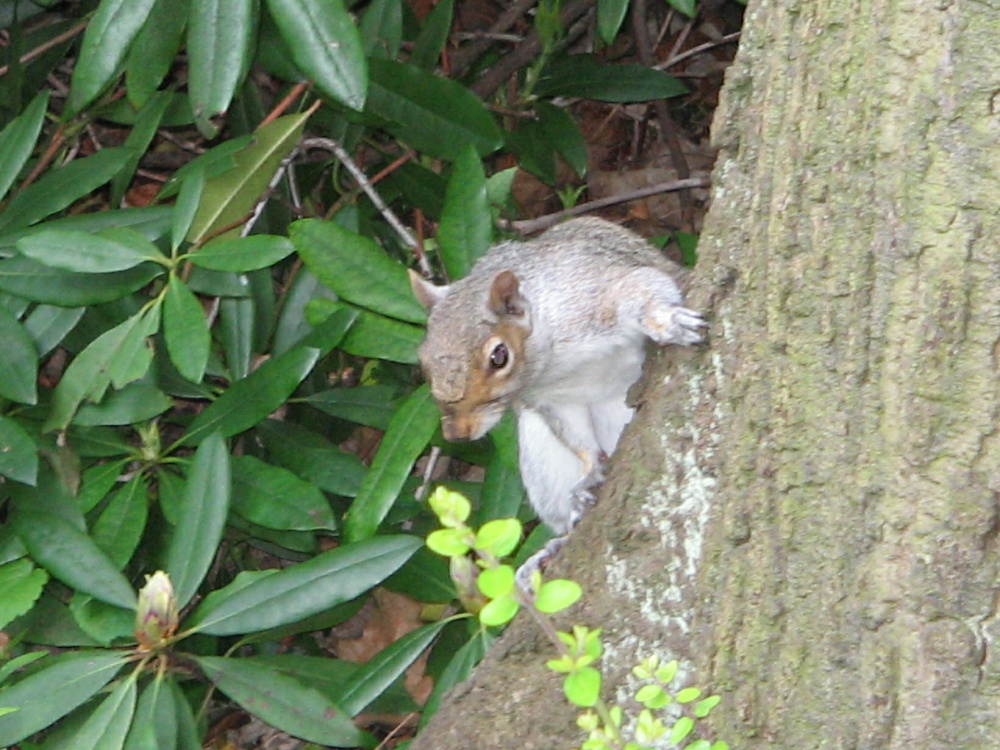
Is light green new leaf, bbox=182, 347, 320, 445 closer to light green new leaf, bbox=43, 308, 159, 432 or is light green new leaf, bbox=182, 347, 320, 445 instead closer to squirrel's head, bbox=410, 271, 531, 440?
light green new leaf, bbox=43, 308, 159, 432

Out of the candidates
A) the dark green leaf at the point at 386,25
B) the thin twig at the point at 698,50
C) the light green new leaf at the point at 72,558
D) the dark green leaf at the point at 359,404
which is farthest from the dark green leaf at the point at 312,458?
the thin twig at the point at 698,50

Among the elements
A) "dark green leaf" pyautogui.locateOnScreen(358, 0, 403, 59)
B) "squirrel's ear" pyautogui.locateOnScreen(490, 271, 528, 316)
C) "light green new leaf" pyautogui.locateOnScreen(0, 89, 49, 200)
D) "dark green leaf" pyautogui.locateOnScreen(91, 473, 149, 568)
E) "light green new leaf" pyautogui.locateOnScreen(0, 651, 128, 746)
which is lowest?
"dark green leaf" pyautogui.locateOnScreen(91, 473, 149, 568)

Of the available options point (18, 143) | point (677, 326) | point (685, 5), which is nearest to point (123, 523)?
point (18, 143)

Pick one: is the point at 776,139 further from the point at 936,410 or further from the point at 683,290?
the point at 683,290

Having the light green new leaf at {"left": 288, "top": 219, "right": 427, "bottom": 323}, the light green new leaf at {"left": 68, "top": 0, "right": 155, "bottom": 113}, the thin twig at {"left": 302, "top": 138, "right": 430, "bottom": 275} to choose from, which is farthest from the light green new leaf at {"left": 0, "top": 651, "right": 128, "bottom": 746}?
the thin twig at {"left": 302, "top": 138, "right": 430, "bottom": 275}

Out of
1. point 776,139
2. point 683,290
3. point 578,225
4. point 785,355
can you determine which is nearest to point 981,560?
point 785,355

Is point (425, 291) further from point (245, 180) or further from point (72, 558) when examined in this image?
point (72, 558)
